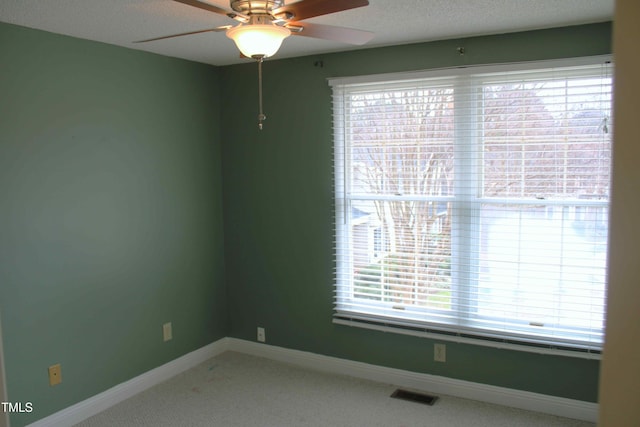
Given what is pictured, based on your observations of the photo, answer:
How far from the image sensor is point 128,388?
3.42 m

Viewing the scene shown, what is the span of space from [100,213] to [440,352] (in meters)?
2.37

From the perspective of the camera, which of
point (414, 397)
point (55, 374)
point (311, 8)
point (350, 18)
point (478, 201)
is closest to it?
point (311, 8)

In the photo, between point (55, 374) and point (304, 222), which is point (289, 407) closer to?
point (304, 222)

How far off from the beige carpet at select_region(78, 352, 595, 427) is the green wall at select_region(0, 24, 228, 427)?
0.28m

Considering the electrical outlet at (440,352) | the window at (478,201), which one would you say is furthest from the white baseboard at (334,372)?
the window at (478,201)

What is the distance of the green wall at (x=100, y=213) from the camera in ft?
9.12

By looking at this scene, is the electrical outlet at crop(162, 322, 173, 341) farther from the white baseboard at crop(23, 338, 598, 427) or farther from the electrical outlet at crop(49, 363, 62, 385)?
the electrical outlet at crop(49, 363, 62, 385)

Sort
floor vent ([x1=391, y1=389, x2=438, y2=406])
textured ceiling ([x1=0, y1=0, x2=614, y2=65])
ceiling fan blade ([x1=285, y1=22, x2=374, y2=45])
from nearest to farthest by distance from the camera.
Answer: ceiling fan blade ([x1=285, y1=22, x2=374, y2=45]) < textured ceiling ([x1=0, y1=0, x2=614, y2=65]) < floor vent ([x1=391, y1=389, x2=438, y2=406])

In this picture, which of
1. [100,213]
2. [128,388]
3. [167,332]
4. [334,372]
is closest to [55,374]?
[128,388]

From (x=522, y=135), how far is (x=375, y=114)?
946 mm

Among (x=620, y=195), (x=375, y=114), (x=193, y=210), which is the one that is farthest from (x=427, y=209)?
(x=620, y=195)

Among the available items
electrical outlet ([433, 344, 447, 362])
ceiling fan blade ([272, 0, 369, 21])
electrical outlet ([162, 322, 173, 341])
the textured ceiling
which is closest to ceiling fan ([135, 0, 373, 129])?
ceiling fan blade ([272, 0, 369, 21])

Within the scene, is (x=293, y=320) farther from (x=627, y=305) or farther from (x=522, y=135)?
(x=627, y=305)

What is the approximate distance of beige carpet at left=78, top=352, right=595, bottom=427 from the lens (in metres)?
3.08
